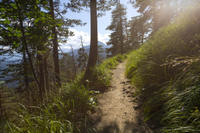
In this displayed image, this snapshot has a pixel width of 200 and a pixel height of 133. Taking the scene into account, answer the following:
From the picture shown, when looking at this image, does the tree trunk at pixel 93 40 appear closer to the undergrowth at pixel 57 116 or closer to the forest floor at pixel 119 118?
the undergrowth at pixel 57 116

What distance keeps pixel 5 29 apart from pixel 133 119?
3.84 meters

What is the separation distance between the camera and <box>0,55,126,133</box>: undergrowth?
171 centimetres

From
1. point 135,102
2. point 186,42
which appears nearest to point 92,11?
point 186,42

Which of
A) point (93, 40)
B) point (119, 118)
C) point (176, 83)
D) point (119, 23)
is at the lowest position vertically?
point (119, 118)

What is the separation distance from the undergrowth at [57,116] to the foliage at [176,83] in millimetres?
1430

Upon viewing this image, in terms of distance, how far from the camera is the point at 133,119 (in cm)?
206

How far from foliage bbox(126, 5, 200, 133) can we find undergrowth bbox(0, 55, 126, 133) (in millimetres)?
1430

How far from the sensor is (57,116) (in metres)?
2.17

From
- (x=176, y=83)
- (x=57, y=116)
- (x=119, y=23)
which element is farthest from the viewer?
(x=119, y=23)

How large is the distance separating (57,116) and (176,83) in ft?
8.93

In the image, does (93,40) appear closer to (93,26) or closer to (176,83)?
(93,26)

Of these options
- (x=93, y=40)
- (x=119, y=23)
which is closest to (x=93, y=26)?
(x=93, y=40)

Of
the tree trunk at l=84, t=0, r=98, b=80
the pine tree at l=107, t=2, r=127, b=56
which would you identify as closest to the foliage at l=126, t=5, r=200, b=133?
the tree trunk at l=84, t=0, r=98, b=80

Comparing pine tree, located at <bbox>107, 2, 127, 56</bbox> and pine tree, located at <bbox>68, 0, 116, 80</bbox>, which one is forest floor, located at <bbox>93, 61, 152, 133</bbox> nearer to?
pine tree, located at <bbox>68, 0, 116, 80</bbox>
